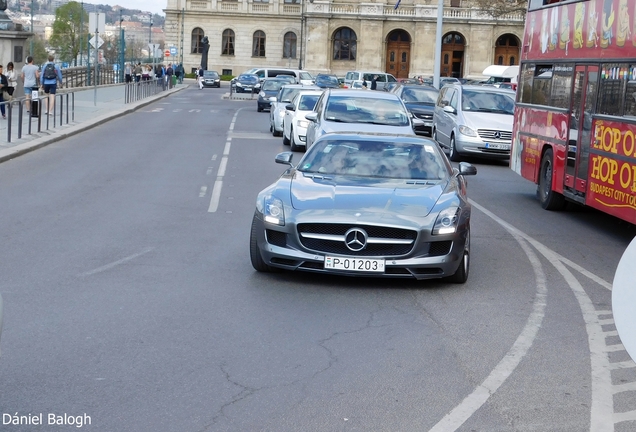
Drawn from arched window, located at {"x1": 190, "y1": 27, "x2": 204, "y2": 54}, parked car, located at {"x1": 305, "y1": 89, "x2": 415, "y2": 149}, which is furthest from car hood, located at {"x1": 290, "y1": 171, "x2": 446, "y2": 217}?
arched window, located at {"x1": 190, "y1": 27, "x2": 204, "y2": 54}

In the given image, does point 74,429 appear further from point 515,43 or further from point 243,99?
point 515,43

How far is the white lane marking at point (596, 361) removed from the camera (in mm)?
5559

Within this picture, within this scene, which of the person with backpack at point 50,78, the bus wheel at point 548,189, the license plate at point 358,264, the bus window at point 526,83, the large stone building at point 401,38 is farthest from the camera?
the large stone building at point 401,38

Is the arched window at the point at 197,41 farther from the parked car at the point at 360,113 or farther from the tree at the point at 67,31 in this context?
the parked car at the point at 360,113

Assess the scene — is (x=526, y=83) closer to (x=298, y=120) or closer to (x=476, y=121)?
(x=476, y=121)

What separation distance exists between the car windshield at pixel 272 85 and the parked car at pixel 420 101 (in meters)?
13.7

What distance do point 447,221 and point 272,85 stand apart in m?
39.8

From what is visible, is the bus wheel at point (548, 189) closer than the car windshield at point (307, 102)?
Yes

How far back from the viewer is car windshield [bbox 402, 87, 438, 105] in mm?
33906

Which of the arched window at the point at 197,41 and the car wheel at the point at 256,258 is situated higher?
the arched window at the point at 197,41

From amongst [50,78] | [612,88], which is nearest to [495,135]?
[612,88]

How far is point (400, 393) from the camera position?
595cm

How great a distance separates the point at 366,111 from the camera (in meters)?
19.9

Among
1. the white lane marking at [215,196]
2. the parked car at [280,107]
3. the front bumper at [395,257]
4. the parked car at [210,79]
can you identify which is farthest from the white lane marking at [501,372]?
the parked car at [210,79]
